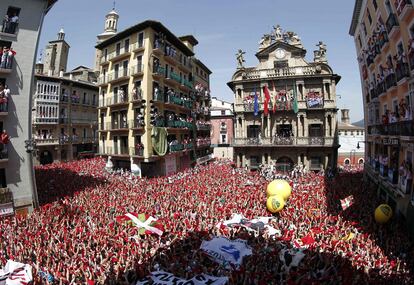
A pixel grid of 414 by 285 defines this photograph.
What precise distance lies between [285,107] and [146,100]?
16.7 metres

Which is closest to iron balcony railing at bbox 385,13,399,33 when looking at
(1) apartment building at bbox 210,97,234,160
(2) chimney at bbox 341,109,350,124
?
(1) apartment building at bbox 210,97,234,160

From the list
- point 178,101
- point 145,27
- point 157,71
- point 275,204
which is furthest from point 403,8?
point 178,101

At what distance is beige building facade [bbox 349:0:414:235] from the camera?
51.0ft

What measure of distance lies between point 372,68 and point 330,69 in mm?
10293

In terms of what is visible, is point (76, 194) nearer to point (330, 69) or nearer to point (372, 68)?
point (372, 68)

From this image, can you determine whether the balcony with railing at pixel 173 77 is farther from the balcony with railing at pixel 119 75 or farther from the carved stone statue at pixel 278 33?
the carved stone statue at pixel 278 33

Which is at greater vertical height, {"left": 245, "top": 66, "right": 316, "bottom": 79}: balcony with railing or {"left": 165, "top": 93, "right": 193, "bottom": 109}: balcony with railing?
{"left": 245, "top": 66, "right": 316, "bottom": 79}: balcony with railing

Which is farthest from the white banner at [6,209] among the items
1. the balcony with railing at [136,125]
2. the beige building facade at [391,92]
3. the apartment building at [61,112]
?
the beige building facade at [391,92]

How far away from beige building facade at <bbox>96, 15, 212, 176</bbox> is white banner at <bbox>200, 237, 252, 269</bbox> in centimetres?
1781

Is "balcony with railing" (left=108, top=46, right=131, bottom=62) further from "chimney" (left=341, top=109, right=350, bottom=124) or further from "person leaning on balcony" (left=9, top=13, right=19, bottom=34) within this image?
"chimney" (left=341, top=109, right=350, bottom=124)

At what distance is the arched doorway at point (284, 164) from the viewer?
36.8 meters

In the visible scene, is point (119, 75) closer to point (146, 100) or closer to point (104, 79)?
point (104, 79)

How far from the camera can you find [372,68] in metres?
24.9

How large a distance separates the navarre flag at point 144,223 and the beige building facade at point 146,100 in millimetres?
13886
